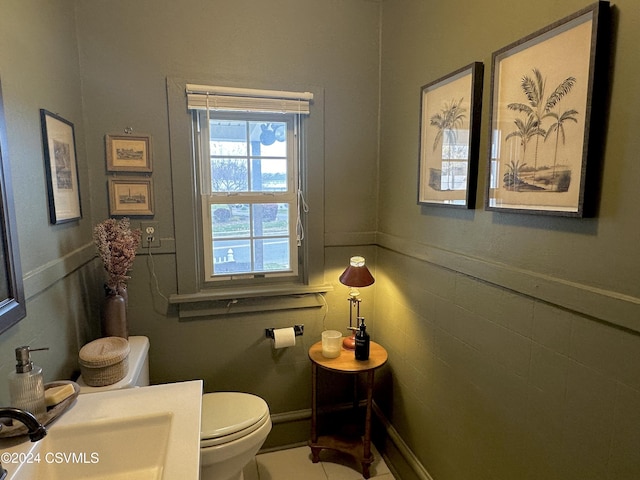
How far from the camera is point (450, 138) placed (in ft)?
5.20

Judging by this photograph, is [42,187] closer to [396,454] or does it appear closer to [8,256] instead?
[8,256]

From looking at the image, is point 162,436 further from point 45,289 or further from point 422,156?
point 422,156

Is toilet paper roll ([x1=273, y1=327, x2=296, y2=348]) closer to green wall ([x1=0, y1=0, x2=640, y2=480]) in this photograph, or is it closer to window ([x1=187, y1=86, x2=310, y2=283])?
green wall ([x1=0, y1=0, x2=640, y2=480])

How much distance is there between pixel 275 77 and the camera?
2.06m

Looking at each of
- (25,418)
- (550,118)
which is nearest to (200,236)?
(25,418)

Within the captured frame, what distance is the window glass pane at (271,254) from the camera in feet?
7.32

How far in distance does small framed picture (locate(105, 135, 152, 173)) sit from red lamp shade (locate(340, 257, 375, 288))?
46.2 inches

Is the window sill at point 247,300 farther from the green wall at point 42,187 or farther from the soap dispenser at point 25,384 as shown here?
the soap dispenser at point 25,384

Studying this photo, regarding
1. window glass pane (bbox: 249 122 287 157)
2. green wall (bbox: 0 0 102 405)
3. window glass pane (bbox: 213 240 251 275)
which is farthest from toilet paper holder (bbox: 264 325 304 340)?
window glass pane (bbox: 249 122 287 157)

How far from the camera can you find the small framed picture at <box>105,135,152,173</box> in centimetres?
189

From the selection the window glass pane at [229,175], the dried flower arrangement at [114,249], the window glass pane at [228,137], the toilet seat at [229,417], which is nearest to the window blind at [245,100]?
the window glass pane at [228,137]

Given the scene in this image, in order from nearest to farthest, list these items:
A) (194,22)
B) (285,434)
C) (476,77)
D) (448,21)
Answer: (476,77) < (448,21) < (194,22) < (285,434)

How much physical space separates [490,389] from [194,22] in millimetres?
2172

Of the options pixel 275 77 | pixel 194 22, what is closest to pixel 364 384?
pixel 275 77
